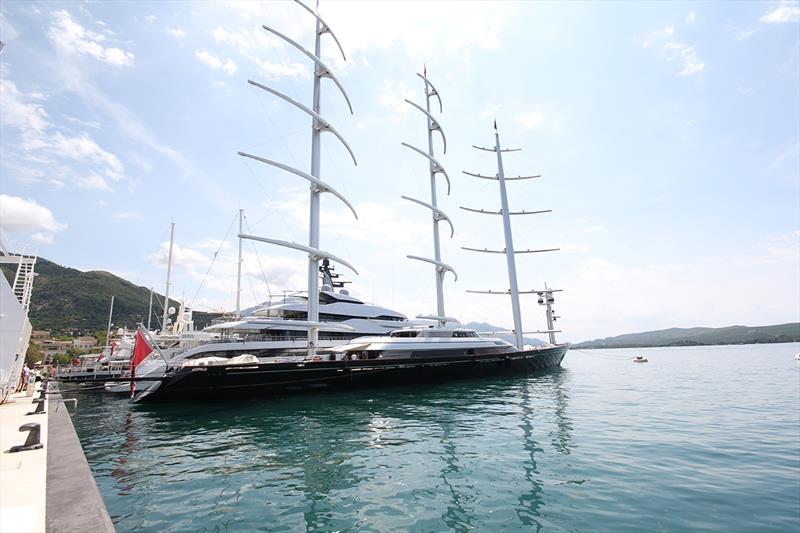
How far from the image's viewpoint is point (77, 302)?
108 metres

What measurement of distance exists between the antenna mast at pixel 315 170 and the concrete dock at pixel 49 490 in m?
15.4

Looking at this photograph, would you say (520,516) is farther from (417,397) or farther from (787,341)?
(787,341)

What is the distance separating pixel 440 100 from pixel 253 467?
139 feet

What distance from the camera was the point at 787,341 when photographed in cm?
15838

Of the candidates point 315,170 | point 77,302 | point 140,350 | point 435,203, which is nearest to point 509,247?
point 435,203

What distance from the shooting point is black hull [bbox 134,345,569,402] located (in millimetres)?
18453

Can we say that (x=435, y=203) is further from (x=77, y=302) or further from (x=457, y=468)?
(x=77, y=302)

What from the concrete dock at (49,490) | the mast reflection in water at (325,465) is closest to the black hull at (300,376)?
the mast reflection in water at (325,465)

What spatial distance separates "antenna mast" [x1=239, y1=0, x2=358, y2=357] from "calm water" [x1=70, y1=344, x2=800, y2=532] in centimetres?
1032

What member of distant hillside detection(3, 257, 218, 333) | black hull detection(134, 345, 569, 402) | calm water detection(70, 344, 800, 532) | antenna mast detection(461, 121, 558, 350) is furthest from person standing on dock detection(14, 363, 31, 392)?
distant hillside detection(3, 257, 218, 333)

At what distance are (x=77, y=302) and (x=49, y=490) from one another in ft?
454

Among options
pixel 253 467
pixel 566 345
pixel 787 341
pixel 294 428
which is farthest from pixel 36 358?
pixel 787 341

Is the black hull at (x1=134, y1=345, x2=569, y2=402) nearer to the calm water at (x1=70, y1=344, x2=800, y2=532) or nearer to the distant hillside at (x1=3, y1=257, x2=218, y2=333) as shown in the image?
the calm water at (x1=70, y1=344, x2=800, y2=532)

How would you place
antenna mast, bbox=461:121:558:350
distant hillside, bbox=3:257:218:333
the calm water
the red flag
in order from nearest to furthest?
the calm water → the red flag → antenna mast, bbox=461:121:558:350 → distant hillside, bbox=3:257:218:333
